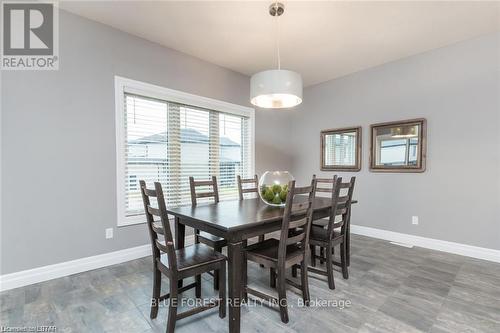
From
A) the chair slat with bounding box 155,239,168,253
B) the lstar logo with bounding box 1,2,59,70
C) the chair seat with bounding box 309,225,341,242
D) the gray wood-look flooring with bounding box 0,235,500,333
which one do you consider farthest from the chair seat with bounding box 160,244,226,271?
the lstar logo with bounding box 1,2,59,70

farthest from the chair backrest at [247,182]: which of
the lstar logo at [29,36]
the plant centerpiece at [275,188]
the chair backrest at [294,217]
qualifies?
the lstar logo at [29,36]

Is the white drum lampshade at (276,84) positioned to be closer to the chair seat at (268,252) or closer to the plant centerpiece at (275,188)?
the plant centerpiece at (275,188)

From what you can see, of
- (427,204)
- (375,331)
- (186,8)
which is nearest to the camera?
(375,331)

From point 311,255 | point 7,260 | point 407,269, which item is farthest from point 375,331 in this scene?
point 7,260

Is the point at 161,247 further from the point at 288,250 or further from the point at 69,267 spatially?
the point at 69,267

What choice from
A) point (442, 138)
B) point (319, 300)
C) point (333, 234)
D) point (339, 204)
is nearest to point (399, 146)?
point (442, 138)

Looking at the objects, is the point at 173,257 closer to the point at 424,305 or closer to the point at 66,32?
the point at 424,305

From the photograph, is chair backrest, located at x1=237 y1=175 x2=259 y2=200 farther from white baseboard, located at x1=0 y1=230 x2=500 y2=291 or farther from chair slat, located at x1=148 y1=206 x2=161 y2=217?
chair slat, located at x1=148 y1=206 x2=161 y2=217

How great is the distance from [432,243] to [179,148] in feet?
12.6

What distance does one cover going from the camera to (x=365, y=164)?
163 inches

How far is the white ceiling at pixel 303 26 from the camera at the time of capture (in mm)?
2490

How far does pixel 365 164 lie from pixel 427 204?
1.05m

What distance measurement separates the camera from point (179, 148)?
3.55 metres

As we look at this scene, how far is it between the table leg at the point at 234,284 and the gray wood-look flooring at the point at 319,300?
6.5 inches
